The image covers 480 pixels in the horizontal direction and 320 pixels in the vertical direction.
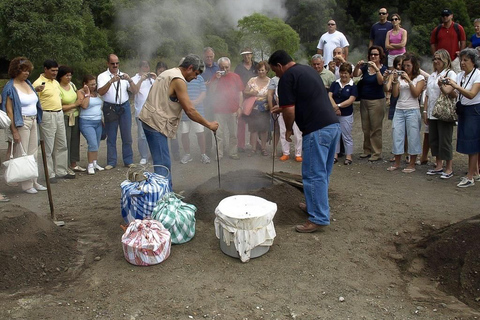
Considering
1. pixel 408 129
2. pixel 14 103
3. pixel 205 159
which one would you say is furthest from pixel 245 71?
pixel 14 103

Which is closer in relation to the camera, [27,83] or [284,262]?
[284,262]

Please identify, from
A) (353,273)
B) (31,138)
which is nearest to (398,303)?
(353,273)

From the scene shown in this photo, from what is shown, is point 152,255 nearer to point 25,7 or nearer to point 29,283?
point 29,283

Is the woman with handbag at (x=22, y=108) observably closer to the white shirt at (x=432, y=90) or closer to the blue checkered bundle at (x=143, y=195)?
the blue checkered bundle at (x=143, y=195)

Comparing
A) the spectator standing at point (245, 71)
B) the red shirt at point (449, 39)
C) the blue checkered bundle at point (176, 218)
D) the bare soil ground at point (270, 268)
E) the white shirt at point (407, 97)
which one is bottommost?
the bare soil ground at point (270, 268)

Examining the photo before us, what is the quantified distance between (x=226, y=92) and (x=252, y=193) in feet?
10.5

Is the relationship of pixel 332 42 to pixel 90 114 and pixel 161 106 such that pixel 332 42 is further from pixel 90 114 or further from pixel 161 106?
pixel 161 106

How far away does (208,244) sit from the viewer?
5051mm

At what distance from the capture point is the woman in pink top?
31.8 feet

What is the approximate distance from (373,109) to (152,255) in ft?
17.8

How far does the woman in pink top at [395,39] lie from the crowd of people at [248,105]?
0.07 ft

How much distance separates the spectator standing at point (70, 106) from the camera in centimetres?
784

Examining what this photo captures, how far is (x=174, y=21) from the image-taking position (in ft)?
39.3

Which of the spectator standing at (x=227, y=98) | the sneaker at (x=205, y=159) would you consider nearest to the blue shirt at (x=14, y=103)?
the sneaker at (x=205, y=159)
